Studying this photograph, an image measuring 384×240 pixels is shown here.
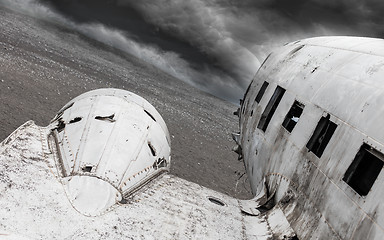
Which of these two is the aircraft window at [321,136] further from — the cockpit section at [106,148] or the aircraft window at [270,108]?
the cockpit section at [106,148]

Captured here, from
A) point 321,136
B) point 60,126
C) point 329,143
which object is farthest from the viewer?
point 60,126

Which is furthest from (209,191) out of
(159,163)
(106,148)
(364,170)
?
(364,170)

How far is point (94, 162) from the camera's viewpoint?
6578mm

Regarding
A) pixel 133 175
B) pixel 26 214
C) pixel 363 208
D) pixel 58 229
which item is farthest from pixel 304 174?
pixel 26 214

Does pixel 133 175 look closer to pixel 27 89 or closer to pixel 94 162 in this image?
pixel 94 162

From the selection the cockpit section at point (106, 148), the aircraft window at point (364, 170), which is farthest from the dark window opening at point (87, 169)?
the aircraft window at point (364, 170)

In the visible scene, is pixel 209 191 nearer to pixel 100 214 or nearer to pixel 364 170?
pixel 100 214

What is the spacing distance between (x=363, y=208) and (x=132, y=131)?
5.30 meters

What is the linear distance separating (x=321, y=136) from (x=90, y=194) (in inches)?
193

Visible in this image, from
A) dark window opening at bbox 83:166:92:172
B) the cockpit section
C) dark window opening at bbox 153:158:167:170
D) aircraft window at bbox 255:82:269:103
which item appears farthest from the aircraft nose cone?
aircraft window at bbox 255:82:269:103

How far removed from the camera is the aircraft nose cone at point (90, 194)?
17.9 feet

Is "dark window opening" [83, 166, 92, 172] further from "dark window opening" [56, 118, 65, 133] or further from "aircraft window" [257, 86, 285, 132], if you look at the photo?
"aircraft window" [257, 86, 285, 132]

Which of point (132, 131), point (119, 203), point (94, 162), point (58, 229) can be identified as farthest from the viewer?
point (132, 131)

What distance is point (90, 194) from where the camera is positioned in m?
5.82
